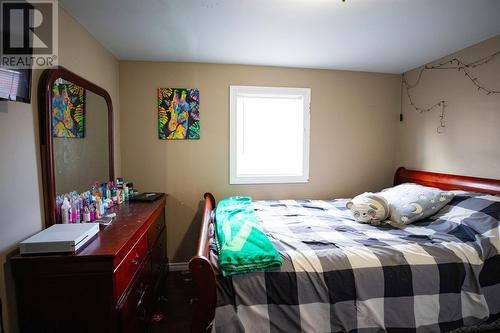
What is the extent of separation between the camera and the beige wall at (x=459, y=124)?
2.04 metres

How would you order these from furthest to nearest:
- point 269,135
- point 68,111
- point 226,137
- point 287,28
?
point 269,135 < point 226,137 < point 287,28 < point 68,111

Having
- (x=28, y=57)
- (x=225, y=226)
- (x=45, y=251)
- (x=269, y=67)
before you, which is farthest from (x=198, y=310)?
(x=269, y=67)

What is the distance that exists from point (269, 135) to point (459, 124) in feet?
6.24

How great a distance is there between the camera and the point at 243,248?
135 cm

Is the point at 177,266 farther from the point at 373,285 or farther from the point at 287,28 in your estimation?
the point at 287,28

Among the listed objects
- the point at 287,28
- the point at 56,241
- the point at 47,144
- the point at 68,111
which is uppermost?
the point at 287,28

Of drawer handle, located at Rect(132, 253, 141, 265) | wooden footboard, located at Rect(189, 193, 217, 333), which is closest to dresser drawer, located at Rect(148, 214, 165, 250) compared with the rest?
drawer handle, located at Rect(132, 253, 141, 265)

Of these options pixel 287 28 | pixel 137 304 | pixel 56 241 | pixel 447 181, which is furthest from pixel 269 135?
pixel 56 241

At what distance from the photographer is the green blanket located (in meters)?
1.29

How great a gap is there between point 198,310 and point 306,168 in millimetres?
2100

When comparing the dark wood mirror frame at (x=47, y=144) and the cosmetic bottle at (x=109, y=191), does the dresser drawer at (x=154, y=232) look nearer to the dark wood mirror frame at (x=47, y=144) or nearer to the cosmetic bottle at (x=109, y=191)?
the cosmetic bottle at (x=109, y=191)

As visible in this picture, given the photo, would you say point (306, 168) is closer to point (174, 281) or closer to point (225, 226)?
point (225, 226)

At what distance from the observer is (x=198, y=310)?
4.05 feet

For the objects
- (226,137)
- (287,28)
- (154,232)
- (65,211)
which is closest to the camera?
(65,211)
